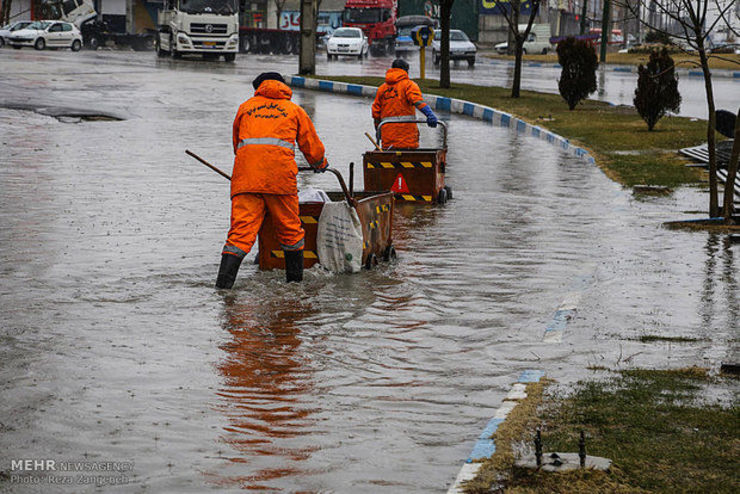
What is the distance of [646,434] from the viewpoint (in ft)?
16.7

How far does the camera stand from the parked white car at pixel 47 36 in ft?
162

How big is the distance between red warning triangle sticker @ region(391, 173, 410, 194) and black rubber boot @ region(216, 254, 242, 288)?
474 centimetres

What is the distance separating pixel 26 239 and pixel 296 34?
47.9 m

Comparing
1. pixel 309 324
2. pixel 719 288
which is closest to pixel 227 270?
pixel 309 324

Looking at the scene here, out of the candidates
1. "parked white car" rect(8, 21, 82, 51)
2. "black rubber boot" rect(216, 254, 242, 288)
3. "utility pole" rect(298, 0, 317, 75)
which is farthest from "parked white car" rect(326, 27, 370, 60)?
"black rubber boot" rect(216, 254, 242, 288)

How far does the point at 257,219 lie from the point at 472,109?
17.2m

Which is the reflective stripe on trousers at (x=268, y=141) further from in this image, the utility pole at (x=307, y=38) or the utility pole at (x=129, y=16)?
the utility pole at (x=129, y=16)

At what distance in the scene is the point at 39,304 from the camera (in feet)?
25.1

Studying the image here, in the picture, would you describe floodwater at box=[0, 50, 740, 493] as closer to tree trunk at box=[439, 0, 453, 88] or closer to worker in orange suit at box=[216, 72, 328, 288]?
worker in orange suit at box=[216, 72, 328, 288]

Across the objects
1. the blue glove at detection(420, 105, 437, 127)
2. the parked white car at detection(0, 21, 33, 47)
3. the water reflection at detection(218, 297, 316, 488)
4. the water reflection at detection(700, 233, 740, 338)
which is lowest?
the water reflection at detection(218, 297, 316, 488)

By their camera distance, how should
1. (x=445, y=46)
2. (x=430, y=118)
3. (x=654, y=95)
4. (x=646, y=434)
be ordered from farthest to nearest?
1. (x=445, y=46)
2. (x=654, y=95)
3. (x=430, y=118)
4. (x=646, y=434)

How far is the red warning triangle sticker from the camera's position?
1276 centimetres

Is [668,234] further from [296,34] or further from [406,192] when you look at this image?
[296,34]

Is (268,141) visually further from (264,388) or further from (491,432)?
(491,432)
